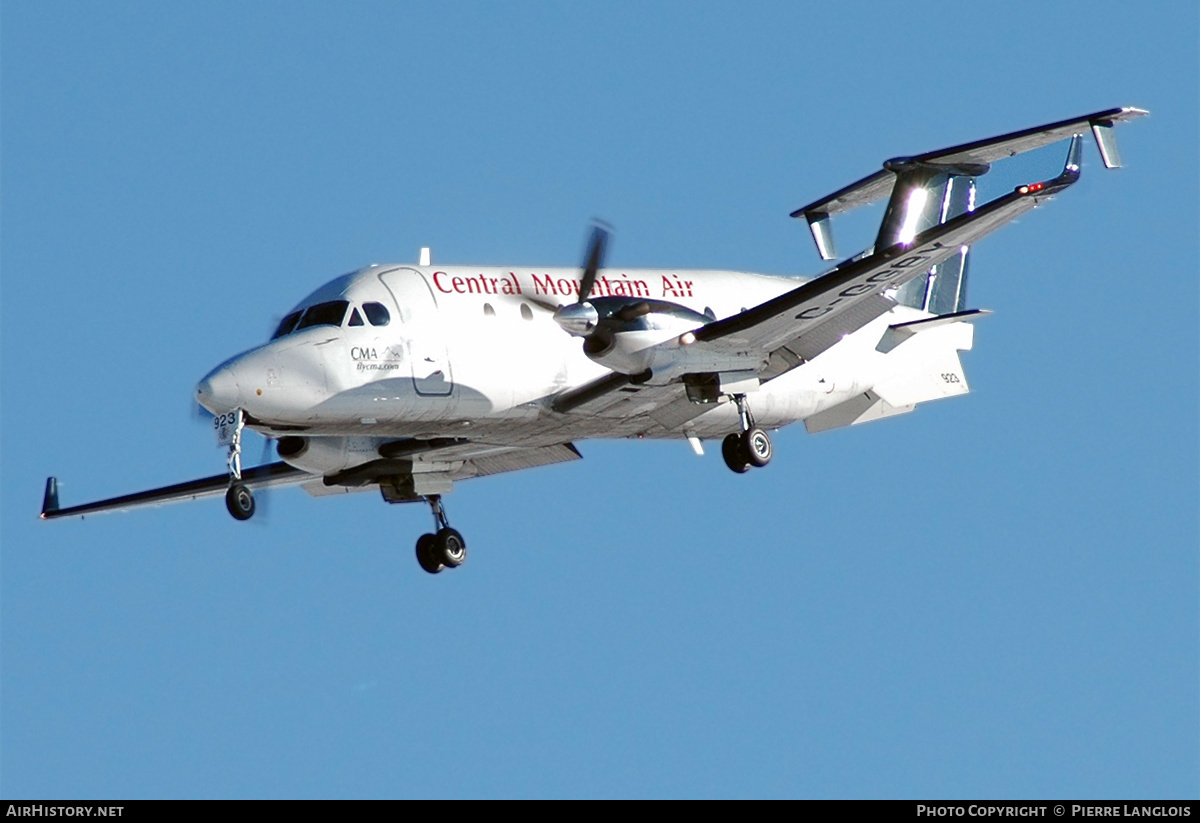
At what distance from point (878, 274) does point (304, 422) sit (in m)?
7.19

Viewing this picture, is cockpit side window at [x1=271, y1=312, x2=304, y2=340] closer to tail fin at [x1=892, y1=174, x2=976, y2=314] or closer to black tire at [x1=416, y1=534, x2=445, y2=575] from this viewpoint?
black tire at [x1=416, y1=534, x2=445, y2=575]

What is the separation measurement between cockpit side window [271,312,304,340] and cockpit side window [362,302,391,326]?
90cm

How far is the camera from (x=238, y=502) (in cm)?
2219

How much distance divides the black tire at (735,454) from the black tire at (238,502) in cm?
622

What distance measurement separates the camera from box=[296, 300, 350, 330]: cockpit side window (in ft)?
74.5

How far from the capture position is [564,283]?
957 inches

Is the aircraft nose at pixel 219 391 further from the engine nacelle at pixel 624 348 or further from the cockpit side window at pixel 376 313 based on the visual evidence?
the engine nacelle at pixel 624 348

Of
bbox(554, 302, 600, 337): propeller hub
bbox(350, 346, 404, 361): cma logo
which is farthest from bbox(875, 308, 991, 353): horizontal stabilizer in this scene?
bbox(350, 346, 404, 361): cma logo

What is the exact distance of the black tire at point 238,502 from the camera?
2217 cm

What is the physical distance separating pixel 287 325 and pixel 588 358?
372cm
